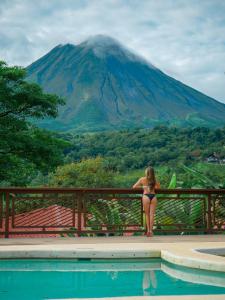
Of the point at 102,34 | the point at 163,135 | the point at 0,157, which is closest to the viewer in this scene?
the point at 0,157

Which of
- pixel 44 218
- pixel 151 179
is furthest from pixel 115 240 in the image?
pixel 44 218

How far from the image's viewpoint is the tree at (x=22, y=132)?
16.4 meters

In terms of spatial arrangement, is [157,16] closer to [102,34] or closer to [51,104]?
[51,104]

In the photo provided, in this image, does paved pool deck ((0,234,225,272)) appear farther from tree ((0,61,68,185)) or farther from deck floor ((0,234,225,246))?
tree ((0,61,68,185))

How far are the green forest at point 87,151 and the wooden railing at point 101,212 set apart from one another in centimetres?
100

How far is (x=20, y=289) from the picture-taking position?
18.6ft

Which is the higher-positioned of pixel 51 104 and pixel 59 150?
pixel 51 104

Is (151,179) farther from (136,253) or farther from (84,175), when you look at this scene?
(84,175)

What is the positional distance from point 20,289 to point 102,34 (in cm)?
17101

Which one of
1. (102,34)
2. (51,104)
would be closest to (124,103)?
(102,34)

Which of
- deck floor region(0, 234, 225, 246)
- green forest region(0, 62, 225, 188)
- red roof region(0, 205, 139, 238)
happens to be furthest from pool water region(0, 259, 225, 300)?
green forest region(0, 62, 225, 188)

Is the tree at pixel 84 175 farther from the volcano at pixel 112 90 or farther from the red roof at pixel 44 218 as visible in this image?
the volcano at pixel 112 90

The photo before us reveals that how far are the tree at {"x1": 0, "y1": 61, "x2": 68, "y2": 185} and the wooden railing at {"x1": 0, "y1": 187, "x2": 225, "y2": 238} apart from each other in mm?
5955

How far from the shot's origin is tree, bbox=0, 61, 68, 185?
16.4 m
